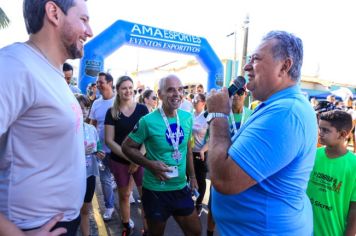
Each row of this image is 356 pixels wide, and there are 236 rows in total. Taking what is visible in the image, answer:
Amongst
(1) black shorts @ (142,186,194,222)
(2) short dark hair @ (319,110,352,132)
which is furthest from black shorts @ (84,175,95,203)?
(2) short dark hair @ (319,110,352,132)

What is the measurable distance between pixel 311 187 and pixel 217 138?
1.21m

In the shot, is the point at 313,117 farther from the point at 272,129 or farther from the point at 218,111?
the point at 218,111

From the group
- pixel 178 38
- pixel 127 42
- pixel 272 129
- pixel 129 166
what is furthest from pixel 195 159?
pixel 178 38

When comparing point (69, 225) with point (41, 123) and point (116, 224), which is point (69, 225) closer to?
point (41, 123)

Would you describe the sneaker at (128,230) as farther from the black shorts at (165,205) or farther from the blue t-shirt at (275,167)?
the blue t-shirt at (275,167)

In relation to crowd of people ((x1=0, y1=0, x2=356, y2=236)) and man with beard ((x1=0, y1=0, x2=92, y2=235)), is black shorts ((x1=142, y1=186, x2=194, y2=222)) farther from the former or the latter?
man with beard ((x1=0, y1=0, x2=92, y2=235))

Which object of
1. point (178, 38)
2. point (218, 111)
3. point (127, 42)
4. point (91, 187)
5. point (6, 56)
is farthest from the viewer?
point (178, 38)

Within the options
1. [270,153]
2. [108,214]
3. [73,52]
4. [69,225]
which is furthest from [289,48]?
[108,214]

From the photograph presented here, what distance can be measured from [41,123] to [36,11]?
0.48 metres

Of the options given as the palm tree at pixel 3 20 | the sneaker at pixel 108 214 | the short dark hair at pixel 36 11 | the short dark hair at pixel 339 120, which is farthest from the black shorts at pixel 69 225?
the palm tree at pixel 3 20

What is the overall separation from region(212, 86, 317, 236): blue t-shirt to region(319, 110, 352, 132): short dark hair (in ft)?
3.26

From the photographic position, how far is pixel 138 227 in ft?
12.8

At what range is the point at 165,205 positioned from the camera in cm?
261

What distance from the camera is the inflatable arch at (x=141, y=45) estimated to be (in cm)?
810
